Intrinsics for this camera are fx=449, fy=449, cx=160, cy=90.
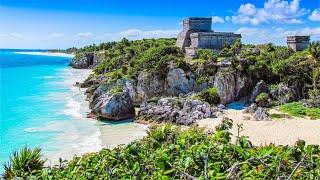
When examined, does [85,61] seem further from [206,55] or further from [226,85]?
[226,85]

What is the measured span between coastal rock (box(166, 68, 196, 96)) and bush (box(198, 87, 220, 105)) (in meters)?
2.71

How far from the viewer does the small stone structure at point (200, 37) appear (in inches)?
1779

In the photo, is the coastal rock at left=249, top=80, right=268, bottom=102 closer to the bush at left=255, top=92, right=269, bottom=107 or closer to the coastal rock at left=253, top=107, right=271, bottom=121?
the bush at left=255, top=92, right=269, bottom=107

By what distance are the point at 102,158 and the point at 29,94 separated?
4529cm

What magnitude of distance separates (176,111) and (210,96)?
12.8 ft

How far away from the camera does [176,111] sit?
97.3 feet

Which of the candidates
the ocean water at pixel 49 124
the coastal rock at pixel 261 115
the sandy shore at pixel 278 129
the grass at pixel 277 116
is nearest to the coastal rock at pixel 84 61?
the ocean water at pixel 49 124

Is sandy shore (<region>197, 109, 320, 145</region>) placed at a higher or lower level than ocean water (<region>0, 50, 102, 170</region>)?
higher

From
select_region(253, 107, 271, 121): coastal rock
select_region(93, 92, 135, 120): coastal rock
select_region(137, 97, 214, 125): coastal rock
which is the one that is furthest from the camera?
select_region(93, 92, 135, 120): coastal rock

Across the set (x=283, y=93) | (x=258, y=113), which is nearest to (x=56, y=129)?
(x=258, y=113)

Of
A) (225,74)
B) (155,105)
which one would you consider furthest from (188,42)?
(155,105)

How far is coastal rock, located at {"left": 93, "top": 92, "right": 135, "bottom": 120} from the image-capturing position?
30703mm

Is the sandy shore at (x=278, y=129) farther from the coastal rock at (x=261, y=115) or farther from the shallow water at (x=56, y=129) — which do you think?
the shallow water at (x=56, y=129)

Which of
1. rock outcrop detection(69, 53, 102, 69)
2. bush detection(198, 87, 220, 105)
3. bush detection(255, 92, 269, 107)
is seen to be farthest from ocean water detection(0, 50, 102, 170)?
rock outcrop detection(69, 53, 102, 69)
